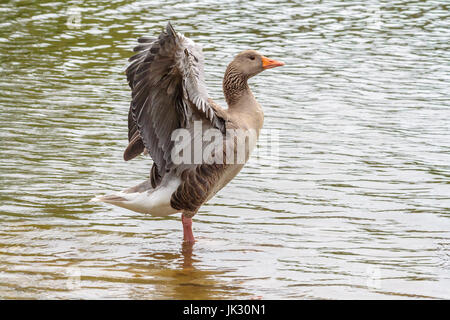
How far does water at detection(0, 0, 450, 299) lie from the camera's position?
20.5 feet

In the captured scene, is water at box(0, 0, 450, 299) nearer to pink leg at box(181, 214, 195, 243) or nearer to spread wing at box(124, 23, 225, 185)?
pink leg at box(181, 214, 195, 243)

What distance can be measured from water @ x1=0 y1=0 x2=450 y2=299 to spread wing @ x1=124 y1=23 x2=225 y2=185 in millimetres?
973

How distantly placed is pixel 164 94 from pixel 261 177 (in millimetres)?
2705

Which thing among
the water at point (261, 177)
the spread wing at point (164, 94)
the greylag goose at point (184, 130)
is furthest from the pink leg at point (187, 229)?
the spread wing at point (164, 94)

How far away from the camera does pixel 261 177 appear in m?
8.87

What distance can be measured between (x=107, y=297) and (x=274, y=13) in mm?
13179

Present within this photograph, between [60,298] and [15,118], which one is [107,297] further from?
[15,118]

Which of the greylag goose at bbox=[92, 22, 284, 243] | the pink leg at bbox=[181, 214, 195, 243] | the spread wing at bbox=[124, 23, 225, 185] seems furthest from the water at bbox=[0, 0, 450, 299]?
the spread wing at bbox=[124, 23, 225, 185]

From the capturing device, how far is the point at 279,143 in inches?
389

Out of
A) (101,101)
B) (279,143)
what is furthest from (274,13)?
(279,143)

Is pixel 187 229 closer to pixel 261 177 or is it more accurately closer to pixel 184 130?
pixel 184 130

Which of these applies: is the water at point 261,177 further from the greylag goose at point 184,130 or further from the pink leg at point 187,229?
the greylag goose at point 184,130

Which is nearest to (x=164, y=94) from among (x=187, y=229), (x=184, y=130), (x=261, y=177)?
(x=184, y=130)

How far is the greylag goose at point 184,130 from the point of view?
629cm
